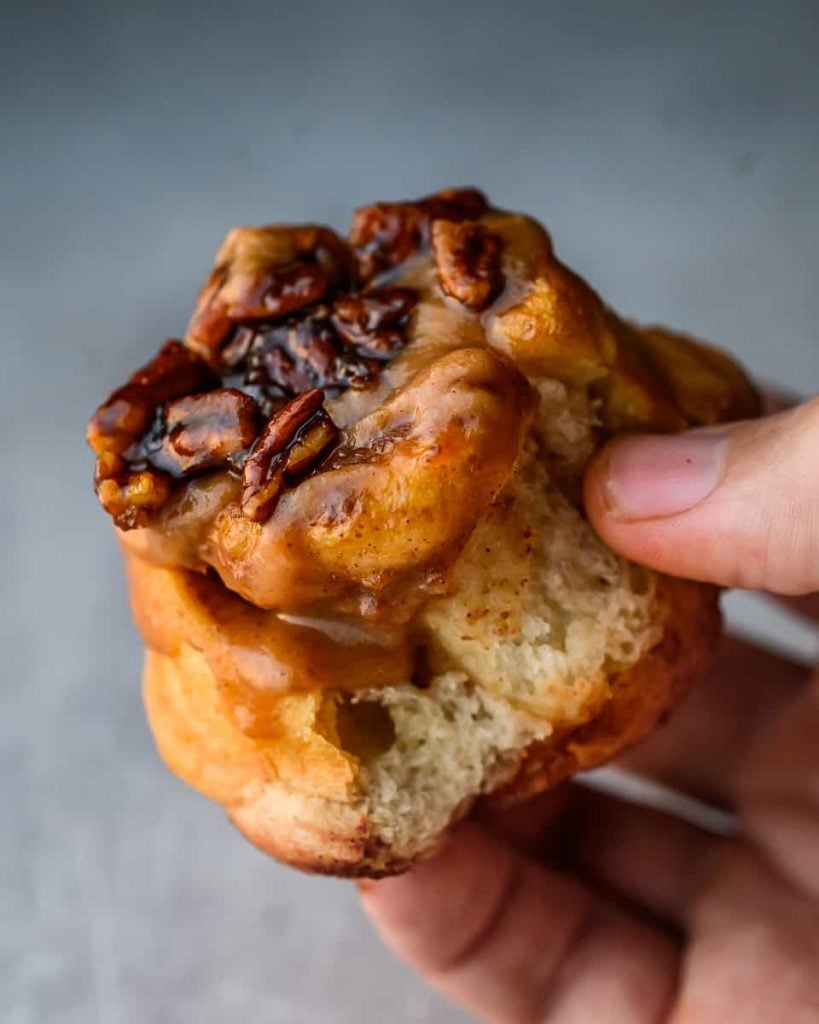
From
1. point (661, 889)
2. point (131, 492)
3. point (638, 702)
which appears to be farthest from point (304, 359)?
point (661, 889)

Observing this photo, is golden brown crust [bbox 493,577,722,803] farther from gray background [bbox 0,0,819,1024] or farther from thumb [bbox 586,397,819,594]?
gray background [bbox 0,0,819,1024]

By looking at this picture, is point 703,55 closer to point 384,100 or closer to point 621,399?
point 384,100

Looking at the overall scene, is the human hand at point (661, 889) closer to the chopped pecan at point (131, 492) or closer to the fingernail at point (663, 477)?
the fingernail at point (663, 477)

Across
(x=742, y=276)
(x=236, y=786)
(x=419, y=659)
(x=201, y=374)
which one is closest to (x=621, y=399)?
(x=419, y=659)

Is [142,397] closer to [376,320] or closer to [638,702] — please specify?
[376,320]

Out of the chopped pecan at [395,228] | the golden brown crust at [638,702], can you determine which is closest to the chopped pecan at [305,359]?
the chopped pecan at [395,228]
